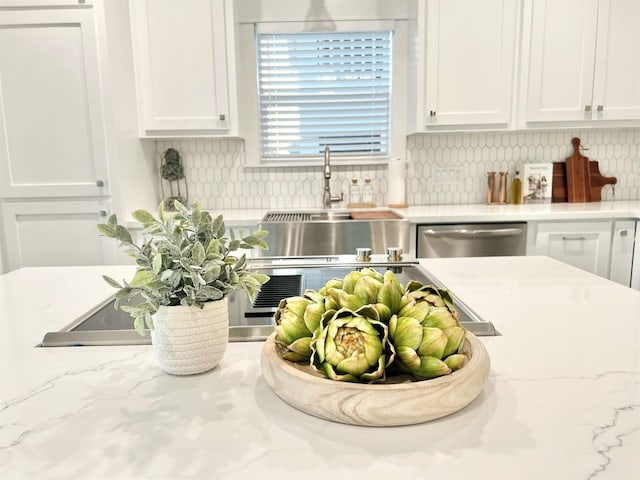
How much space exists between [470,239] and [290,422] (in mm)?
2170

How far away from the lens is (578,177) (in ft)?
10.3

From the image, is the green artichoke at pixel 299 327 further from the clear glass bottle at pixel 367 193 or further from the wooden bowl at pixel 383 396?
the clear glass bottle at pixel 367 193

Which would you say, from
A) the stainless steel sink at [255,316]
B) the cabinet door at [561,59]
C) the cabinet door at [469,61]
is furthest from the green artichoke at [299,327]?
the cabinet door at [561,59]

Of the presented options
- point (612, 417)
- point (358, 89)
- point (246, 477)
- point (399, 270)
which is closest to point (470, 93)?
point (358, 89)

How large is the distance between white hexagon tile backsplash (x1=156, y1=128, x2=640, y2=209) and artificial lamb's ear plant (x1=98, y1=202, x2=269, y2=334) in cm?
252

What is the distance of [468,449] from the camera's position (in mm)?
555

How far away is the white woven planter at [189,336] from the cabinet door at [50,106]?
2.12m

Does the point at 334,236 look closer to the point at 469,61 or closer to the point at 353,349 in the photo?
the point at 469,61

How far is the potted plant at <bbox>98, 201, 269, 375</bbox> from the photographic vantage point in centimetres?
69

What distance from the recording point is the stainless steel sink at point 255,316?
0.92 m

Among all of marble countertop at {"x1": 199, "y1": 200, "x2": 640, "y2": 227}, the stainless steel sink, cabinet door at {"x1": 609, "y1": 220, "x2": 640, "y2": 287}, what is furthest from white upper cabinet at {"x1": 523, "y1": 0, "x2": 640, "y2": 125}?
the stainless steel sink

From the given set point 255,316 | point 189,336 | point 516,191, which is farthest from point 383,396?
point 516,191

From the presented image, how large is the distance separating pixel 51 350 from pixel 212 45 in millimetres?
2242

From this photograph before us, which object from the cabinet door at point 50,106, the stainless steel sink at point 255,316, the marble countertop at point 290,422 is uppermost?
the cabinet door at point 50,106
